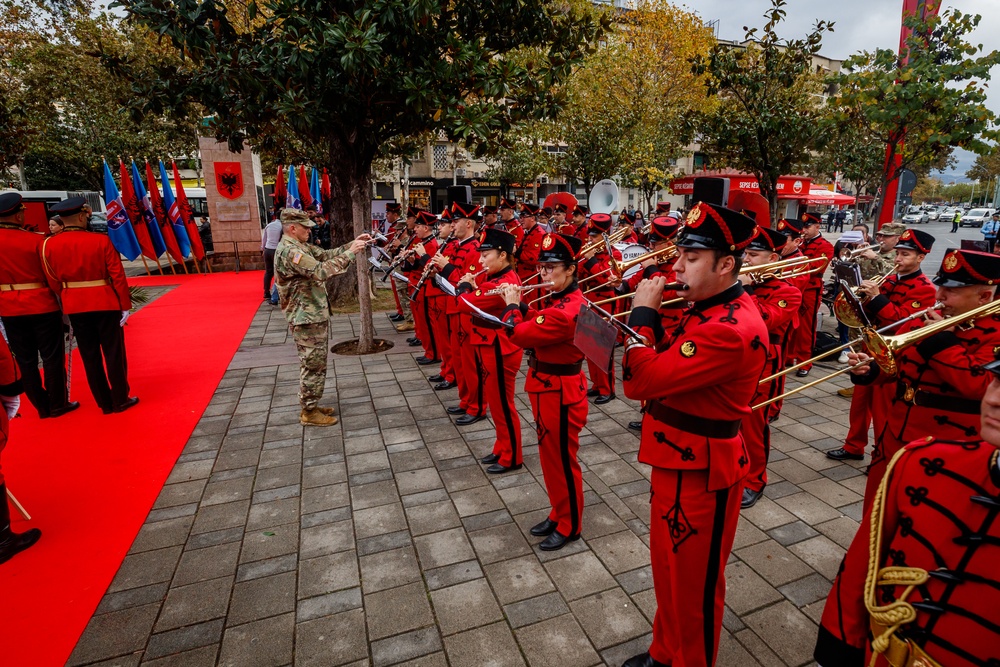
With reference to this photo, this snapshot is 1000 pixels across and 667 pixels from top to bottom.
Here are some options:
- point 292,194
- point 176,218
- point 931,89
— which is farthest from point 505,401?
point 176,218

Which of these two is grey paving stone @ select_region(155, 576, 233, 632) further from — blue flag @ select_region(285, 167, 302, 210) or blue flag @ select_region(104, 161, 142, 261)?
blue flag @ select_region(104, 161, 142, 261)

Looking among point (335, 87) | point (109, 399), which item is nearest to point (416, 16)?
point (335, 87)

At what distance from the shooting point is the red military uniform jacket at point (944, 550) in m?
1.42

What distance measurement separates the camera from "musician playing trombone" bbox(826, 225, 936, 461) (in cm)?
409

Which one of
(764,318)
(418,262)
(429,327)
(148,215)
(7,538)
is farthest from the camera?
(148,215)

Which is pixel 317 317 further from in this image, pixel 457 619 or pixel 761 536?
pixel 761 536

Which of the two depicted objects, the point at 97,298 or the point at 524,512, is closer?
the point at 524,512

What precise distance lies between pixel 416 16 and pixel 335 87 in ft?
6.50

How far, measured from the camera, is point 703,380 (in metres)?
2.35

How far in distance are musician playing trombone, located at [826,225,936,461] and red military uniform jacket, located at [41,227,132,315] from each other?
7.53 m

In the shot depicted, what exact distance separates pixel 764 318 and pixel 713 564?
288 cm

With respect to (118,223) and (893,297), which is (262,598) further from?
(118,223)

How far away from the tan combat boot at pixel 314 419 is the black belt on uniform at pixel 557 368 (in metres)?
3.35

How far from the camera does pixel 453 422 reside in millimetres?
6371
